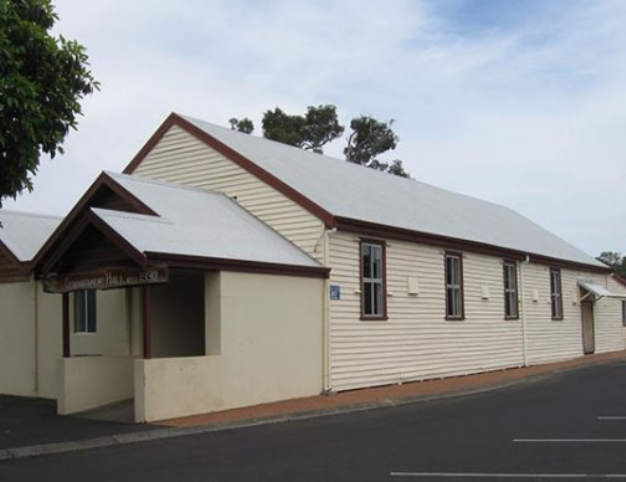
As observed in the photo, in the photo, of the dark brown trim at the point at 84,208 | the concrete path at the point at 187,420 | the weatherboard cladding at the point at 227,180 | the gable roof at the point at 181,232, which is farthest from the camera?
the weatherboard cladding at the point at 227,180

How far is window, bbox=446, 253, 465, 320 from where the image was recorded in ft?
73.5

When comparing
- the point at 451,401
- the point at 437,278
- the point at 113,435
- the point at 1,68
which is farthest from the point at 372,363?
the point at 1,68

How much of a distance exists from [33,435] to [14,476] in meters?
3.29

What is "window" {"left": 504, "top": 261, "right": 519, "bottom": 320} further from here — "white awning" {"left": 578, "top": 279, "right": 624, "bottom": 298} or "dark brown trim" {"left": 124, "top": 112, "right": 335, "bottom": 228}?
"dark brown trim" {"left": 124, "top": 112, "right": 335, "bottom": 228}

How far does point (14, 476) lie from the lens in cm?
972

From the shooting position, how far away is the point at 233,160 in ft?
65.4

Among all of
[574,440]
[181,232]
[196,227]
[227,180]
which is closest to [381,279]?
[227,180]

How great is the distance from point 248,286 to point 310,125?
3759cm

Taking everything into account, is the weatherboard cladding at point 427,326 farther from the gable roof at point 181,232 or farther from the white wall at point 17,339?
the white wall at point 17,339

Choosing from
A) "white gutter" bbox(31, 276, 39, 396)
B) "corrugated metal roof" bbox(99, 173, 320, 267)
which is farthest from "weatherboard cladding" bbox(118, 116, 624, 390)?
"white gutter" bbox(31, 276, 39, 396)

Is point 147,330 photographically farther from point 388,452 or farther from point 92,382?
point 388,452

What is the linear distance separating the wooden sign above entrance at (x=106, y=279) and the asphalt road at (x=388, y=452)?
292 cm

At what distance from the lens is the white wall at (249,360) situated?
13797mm

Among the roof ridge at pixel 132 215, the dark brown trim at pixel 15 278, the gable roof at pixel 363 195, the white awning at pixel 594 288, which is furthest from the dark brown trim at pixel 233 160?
the white awning at pixel 594 288
